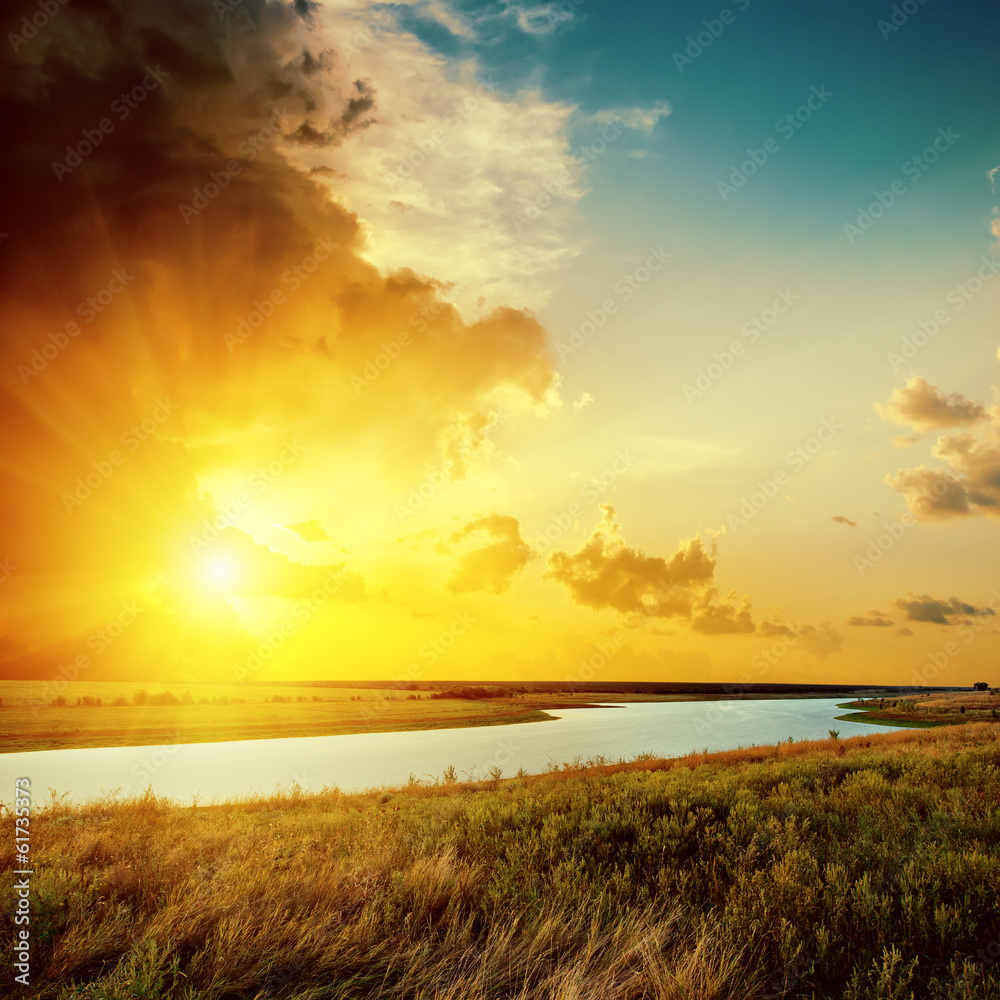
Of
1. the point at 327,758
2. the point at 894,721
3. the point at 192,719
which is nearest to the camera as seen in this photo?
the point at 327,758

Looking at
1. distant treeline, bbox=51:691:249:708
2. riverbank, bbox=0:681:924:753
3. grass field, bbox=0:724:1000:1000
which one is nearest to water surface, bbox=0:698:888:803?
riverbank, bbox=0:681:924:753

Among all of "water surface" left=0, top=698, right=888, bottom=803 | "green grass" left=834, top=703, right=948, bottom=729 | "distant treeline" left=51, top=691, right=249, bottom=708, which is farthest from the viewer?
"distant treeline" left=51, top=691, right=249, bottom=708

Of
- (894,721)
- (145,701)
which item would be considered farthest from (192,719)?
(894,721)

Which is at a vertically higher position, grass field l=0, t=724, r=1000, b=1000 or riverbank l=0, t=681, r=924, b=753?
grass field l=0, t=724, r=1000, b=1000

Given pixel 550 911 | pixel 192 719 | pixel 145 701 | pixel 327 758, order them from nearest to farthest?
pixel 550 911, pixel 327 758, pixel 192 719, pixel 145 701

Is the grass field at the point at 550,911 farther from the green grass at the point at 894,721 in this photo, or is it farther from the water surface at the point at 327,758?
the green grass at the point at 894,721

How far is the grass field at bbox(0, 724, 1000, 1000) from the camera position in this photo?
14.9 feet

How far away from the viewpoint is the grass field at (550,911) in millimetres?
4535

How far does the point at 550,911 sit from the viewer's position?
5.75m

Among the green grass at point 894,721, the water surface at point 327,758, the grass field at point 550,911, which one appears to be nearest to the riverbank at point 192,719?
the water surface at point 327,758

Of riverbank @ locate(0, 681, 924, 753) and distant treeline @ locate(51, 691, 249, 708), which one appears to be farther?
distant treeline @ locate(51, 691, 249, 708)

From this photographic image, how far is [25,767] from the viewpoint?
32.0m

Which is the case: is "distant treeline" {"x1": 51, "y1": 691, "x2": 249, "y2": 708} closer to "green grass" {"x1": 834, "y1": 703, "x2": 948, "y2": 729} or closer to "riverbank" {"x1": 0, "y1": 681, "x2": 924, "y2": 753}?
"riverbank" {"x1": 0, "y1": 681, "x2": 924, "y2": 753}

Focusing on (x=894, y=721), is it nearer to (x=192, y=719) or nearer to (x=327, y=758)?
(x=327, y=758)
